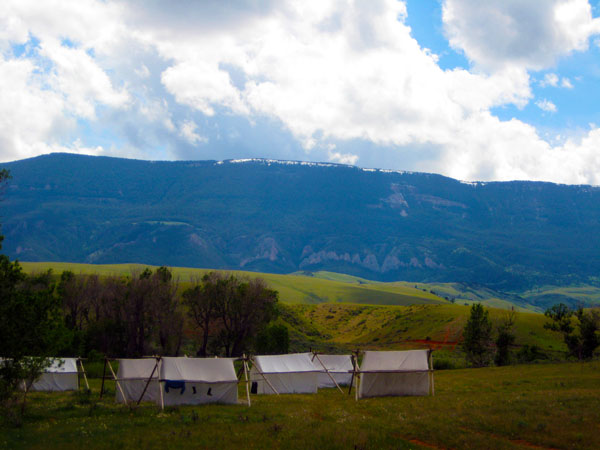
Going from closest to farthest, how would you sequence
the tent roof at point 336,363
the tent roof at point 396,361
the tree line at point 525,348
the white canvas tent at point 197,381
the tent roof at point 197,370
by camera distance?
the tent roof at point 197,370 < the white canvas tent at point 197,381 < the tent roof at point 396,361 < the tent roof at point 336,363 < the tree line at point 525,348

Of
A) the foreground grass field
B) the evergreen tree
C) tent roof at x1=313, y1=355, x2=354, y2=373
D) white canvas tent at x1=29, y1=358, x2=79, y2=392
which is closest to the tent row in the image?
white canvas tent at x1=29, y1=358, x2=79, y2=392

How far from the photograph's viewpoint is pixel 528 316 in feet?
391

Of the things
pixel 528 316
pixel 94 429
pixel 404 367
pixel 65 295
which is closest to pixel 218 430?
pixel 94 429

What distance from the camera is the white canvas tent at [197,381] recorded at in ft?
99.2

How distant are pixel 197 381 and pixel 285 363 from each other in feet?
43.1

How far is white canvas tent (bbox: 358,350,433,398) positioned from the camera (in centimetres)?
3419

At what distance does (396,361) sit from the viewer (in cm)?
Answer: 3453

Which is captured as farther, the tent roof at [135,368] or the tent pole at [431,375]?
the tent roof at [135,368]

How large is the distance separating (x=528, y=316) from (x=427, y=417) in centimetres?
10684

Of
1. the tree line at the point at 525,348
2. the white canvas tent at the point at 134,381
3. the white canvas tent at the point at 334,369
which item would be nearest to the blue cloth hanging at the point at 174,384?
the white canvas tent at the point at 134,381

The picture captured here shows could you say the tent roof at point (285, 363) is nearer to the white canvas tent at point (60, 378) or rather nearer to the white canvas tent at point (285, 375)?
the white canvas tent at point (285, 375)

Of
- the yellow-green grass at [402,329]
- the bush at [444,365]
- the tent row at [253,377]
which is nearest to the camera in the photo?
the tent row at [253,377]

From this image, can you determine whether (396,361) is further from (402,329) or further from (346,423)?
(402,329)

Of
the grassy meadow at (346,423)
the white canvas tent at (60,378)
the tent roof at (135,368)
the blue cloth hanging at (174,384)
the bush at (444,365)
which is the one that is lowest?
the bush at (444,365)
